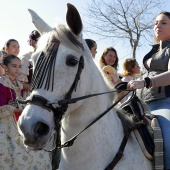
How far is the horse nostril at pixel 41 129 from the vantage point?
2113 millimetres

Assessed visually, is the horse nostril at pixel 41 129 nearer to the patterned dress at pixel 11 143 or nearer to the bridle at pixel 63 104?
the bridle at pixel 63 104

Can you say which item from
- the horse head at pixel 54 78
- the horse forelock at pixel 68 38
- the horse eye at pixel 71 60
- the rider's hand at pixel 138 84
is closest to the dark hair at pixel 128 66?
the rider's hand at pixel 138 84

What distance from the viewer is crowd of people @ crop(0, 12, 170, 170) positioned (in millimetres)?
2990

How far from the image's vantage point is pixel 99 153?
2.65 meters

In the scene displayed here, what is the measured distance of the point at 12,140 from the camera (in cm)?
453

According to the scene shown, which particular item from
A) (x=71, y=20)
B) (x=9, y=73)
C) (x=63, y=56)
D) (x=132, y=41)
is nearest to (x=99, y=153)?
(x=63, y=56)

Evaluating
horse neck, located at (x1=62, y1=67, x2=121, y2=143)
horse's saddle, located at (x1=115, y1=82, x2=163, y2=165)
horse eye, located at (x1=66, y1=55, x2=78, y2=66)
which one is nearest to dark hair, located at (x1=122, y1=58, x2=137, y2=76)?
horse's saddle, located at (x1=115, y1=82, x2=163, y2=165)

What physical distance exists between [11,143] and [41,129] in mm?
2576

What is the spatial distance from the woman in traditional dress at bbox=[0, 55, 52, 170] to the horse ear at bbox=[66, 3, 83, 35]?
220 centimetres

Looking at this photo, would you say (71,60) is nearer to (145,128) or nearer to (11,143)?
(145,128)

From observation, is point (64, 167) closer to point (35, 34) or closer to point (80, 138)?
point (80, 138)

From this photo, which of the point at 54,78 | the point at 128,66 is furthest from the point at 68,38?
the point at 128,66

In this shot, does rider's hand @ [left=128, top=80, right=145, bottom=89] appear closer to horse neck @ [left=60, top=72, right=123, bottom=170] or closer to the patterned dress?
horse neck @ [left=60, top=72, right=123, bottom=170]

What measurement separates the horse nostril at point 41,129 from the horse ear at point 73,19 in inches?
33.3
